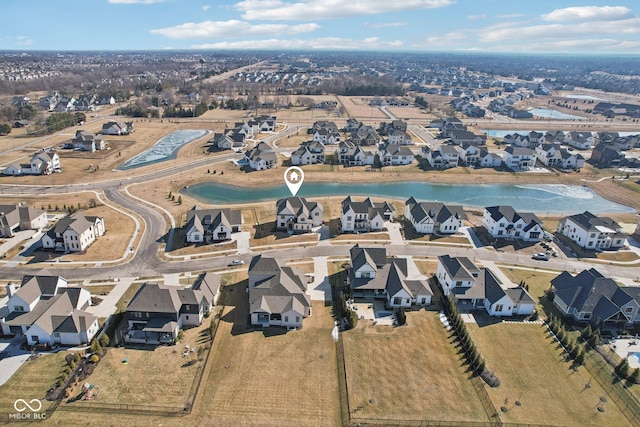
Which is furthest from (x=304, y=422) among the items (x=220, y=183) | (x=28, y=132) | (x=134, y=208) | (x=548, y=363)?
(x=28, y=132)

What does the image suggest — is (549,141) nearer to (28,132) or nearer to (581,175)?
(581,175)

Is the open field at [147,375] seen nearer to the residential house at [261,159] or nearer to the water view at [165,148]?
the residential house at [261,159]

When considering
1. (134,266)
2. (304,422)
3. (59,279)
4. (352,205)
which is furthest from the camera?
(352,205)

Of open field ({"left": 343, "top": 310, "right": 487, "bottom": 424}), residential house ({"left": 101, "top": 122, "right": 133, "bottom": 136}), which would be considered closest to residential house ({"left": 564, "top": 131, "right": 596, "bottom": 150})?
open field ({"left": 343, "top": 310, "right": 487, "bottom": 424})

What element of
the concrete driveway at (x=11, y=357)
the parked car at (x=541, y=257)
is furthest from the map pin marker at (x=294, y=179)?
the concrete driveway at (x=11, y=357)

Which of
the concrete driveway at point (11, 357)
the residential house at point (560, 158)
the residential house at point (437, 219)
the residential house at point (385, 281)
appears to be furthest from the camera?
the residential house at point (560, 158)

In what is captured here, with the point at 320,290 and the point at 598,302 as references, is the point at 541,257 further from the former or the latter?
the point at 320,290

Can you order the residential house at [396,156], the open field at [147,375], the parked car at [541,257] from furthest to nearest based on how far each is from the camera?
the residential house at [396,156] < the parked car at [541,257] < the open field at [147,375]
